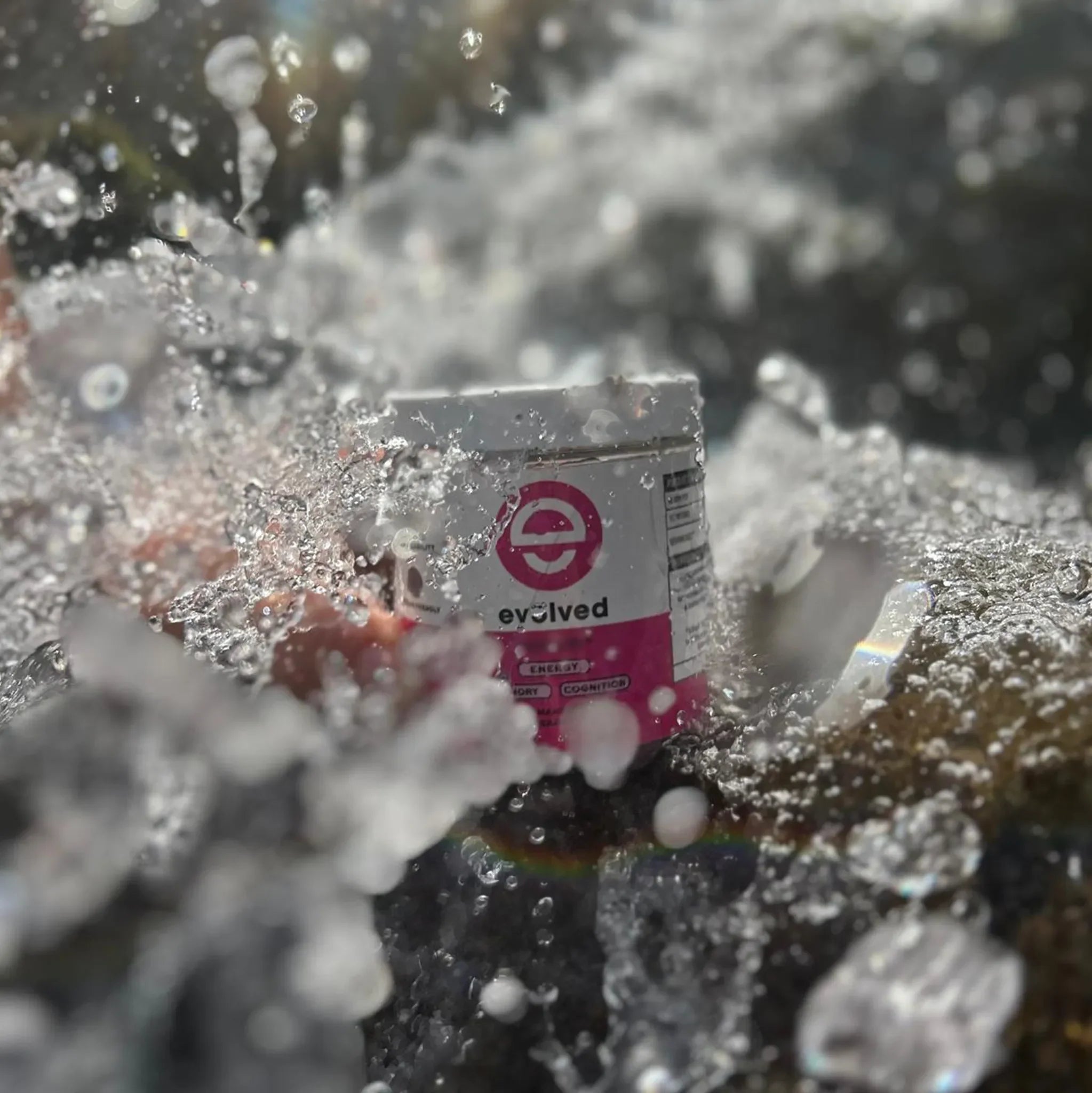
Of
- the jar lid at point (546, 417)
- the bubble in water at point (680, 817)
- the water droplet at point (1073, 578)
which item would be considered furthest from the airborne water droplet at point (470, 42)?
the bubble in water at point (680, 817)

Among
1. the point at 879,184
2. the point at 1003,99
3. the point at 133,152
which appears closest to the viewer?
the point at 133,152

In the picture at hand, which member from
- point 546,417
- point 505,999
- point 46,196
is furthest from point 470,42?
point 505,999

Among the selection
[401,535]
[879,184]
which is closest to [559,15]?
[879,184]

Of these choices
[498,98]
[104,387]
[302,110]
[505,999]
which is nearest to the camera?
[505,999]

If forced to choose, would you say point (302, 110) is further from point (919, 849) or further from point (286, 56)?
point (919, 849)

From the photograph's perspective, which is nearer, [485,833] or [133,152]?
[485,833]

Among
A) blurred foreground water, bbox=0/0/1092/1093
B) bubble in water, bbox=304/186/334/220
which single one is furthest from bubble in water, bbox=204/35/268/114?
bubble in water, bbox=304/186/334/220

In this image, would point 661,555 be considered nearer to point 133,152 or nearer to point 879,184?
point 133,152
